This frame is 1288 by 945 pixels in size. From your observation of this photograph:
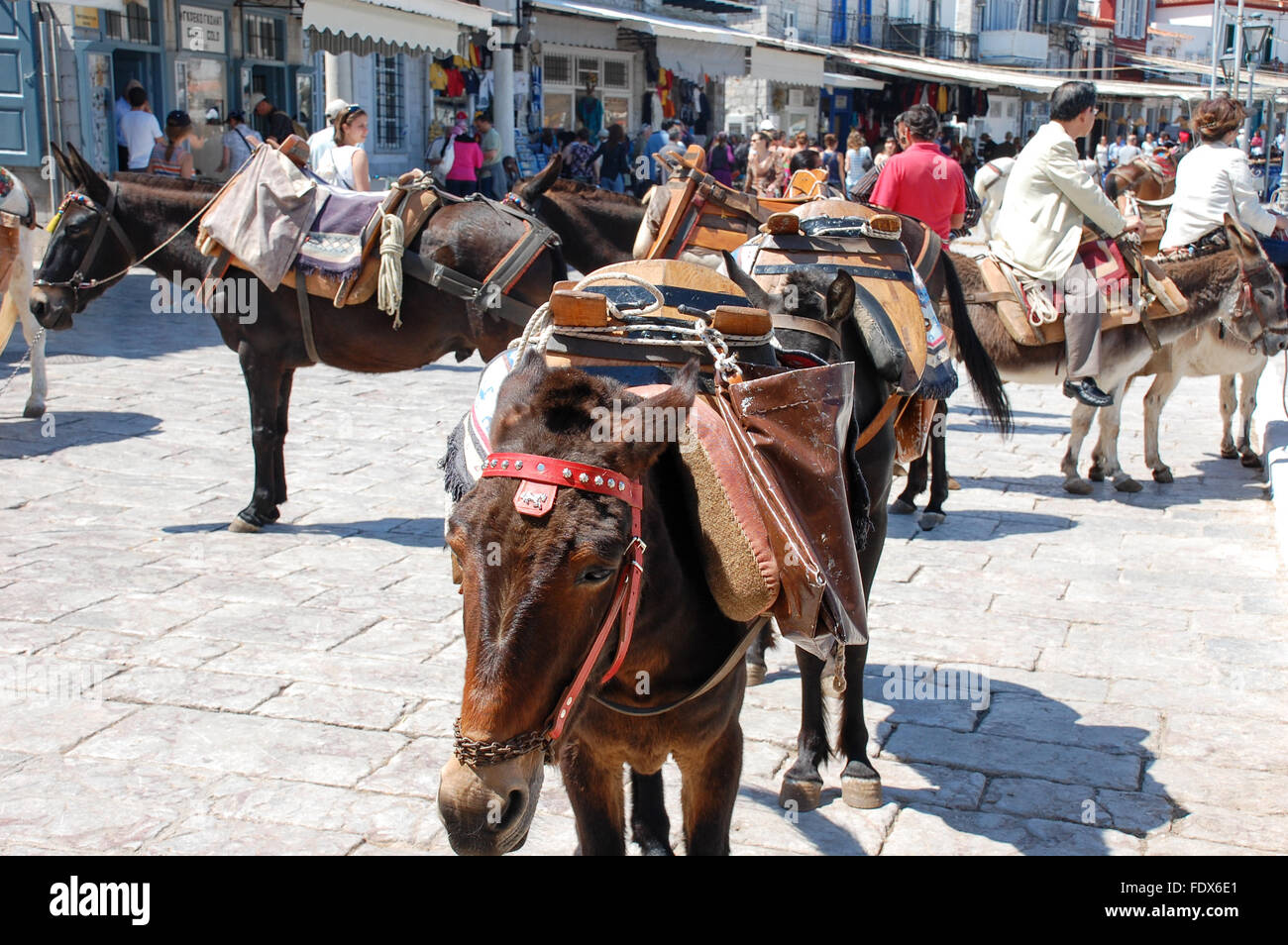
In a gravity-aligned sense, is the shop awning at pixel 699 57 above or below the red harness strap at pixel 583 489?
above

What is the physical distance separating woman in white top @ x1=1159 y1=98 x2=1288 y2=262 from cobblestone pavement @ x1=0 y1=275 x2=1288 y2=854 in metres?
1.61

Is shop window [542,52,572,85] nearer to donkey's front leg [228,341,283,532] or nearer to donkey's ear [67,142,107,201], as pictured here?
donkey's ear [67,142,107,201]

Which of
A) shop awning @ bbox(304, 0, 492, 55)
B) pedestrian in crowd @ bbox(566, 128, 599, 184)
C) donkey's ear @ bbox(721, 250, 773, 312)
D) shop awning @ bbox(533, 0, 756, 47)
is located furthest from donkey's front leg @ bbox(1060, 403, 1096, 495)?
shop awning @ bbox(533, 0, 756, 47)

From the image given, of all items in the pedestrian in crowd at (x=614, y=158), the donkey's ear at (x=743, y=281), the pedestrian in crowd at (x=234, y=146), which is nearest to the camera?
the donkey's ear at (x=743, y=281)

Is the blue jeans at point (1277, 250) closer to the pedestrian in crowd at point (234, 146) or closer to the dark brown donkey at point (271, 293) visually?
the dark brown donkey at point (271, 293)

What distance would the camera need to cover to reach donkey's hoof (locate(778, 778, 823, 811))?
3840 mm

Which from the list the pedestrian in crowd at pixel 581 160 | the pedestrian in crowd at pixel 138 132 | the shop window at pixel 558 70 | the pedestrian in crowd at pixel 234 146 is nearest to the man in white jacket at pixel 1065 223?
the pedestrian in crowd at pixel 234 146

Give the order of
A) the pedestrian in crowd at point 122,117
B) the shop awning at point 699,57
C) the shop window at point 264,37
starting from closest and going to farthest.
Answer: the pedestrian in crowd at point 122,117 → the shop window at point 264,37 → the shop awning at point 699,57

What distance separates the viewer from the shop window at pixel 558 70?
990 inches

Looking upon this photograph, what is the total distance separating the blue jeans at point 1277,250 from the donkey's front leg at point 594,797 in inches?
309

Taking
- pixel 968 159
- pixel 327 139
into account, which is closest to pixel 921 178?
pixel 327 139

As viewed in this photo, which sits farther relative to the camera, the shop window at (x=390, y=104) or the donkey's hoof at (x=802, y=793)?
the shop window at (x=390, y=104)

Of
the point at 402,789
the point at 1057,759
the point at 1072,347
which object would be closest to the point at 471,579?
the point at 402,789
